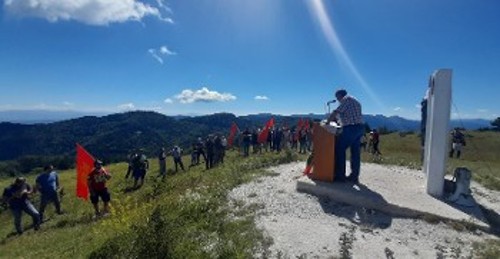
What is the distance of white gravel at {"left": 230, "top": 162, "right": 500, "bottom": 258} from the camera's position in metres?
8.96

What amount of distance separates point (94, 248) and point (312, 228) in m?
4.50

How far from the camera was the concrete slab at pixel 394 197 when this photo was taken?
10.7 m

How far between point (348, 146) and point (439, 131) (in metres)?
2.18

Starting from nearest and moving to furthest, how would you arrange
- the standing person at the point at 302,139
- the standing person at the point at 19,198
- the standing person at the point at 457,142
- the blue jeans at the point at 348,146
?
the blue jeans at the point at 348,146 → the standing person at the point at 19,198 → the standing person at the point at 302,139 → the standing person at the point at 457,142

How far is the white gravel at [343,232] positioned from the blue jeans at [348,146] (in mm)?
1265

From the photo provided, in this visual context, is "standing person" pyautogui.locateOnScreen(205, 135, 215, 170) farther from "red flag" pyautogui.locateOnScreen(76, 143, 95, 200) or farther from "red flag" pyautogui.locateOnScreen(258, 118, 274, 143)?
"red flag" pyautogui.locateOnScreen(76, 143, 95, 200)

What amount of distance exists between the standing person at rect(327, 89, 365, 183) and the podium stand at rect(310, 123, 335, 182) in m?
0.16

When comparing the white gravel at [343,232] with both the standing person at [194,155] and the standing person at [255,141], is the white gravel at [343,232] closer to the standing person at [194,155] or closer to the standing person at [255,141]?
the standing person at [255,141]

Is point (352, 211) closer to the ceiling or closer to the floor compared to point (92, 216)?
closer to the ceiling

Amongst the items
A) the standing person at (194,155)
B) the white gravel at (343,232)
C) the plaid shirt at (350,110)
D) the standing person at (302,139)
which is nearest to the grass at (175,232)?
the white gravel at (343,232)

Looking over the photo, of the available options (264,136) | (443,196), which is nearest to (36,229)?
(443,196)

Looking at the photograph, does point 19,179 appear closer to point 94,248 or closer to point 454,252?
point 94,248

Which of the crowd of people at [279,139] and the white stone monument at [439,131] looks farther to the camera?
the crowd of people at [279,139]

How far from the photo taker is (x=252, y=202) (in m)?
12.1
